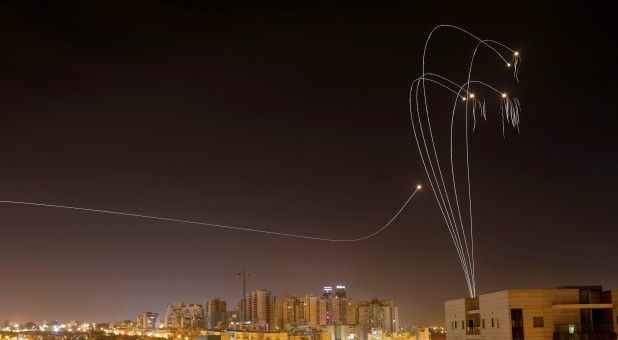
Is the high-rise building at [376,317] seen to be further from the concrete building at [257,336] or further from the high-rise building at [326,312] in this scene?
the concrete building at [257,336]

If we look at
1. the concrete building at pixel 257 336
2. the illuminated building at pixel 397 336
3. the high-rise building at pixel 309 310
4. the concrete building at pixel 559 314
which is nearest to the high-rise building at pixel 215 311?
the high-rise building at pixel 309 310

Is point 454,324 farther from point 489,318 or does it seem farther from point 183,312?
point 183,312

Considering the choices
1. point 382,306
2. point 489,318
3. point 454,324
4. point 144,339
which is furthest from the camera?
point 382,306

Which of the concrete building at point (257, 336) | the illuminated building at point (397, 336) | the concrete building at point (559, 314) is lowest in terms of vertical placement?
the illuminated building at point (397, 336)

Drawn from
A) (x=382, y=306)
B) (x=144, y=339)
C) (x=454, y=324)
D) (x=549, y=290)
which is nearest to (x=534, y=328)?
(x=549, y=290)

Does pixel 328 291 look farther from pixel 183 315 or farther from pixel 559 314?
pixel 559 314

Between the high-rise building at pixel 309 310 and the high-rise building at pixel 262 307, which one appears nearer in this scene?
the high-rise building at pixel 309 310

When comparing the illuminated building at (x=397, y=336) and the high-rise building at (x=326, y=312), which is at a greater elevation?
the high-rise building at (x=326, y=312)

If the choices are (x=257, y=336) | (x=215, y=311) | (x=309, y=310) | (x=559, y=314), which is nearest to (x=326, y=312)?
(x=309, y=310)

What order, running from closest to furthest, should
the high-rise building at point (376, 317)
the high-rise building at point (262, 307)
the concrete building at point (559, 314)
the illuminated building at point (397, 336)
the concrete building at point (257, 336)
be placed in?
the concrete building at point (559, 314), the concrete building at point (257, 336), the illuminated building at point (397, 336), the high-rise building at point (376, 317), the high-rise building at point (262, 307)
